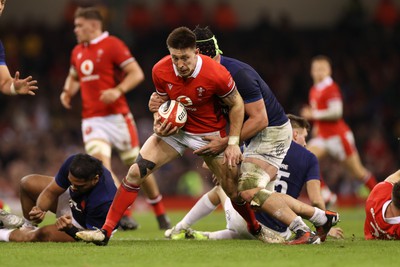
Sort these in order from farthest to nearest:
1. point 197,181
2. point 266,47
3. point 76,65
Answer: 1. point 266,47
2. point 197,181
3. point 76,65

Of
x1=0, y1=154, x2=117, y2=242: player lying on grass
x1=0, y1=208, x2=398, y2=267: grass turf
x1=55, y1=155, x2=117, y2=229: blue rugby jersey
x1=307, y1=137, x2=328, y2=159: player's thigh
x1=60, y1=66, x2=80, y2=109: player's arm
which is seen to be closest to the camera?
x1=0, y1=208, x2=398, y2=267: grass turf

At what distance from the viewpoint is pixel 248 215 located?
830cm

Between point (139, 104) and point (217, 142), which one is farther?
point (139, 104)

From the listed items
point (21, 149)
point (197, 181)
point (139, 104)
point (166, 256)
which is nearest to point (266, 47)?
point (139, 104)

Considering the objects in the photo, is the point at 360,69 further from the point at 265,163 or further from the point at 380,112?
the point at 265,163

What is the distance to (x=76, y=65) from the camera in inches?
453

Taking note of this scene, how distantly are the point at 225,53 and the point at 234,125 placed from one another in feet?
47.0

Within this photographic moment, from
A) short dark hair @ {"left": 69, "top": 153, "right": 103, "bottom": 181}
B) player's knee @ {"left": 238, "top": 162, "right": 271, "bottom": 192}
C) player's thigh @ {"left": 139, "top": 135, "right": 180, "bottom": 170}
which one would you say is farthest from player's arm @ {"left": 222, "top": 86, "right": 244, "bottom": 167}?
short dark hair @ {"left": 69, "top": 153, "right": 103, "bottom": 181}

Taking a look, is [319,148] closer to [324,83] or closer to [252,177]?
[324,83]

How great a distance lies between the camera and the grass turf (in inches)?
255

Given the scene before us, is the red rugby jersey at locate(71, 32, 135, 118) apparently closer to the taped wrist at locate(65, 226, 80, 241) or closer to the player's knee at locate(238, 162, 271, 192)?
the taped wrist at locate(65, 226, 80, 241)

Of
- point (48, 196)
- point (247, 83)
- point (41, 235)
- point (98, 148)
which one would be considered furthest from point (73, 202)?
point (98, 148)

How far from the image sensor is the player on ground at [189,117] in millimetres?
7551

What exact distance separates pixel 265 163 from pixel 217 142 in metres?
0.62
